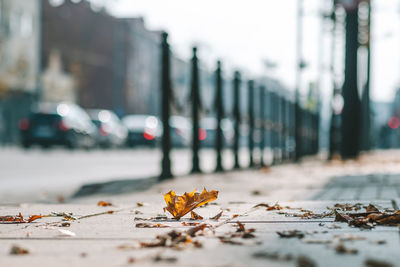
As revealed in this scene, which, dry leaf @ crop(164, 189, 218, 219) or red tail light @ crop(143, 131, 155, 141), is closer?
dry leaf @ crop(164, 189, 218, 219)

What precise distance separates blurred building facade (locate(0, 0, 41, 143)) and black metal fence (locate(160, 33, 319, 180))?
23998mm

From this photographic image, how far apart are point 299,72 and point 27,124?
9.71 meters

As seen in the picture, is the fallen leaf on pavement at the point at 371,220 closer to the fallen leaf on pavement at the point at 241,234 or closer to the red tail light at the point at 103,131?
the fallen leaf on pavement at the point at 241,234

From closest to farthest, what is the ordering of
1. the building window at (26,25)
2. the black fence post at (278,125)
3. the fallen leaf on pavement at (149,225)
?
the fallen leaf on pavement at (149,225) → the black fence post at (278,125) → the building window at (26,25)

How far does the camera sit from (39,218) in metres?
5.20

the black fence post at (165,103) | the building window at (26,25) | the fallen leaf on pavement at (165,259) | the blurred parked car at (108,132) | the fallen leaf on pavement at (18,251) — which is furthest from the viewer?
the building window at (26,25)

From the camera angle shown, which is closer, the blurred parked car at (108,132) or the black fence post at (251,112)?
the black fence post at (251,112)

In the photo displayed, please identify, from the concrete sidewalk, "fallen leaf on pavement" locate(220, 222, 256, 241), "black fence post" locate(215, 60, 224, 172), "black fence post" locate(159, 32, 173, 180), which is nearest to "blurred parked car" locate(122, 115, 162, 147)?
"black fence post" locate(215, 60, 224, 172)

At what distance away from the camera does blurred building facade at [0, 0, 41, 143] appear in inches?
1775

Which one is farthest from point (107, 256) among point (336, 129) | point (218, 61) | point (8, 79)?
point (8, 79)

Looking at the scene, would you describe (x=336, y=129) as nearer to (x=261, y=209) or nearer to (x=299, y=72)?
(x=299, y=72)

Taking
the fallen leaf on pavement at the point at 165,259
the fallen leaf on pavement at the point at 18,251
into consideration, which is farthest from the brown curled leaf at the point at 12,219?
the fallen leaf on pavement at the point at 165,259

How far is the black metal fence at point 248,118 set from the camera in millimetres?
10523

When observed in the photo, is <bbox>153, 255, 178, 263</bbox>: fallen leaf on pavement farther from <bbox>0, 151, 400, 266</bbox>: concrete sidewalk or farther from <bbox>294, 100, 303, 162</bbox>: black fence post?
<bbox>294, 100, 303, 162</bbox>: black fence post
